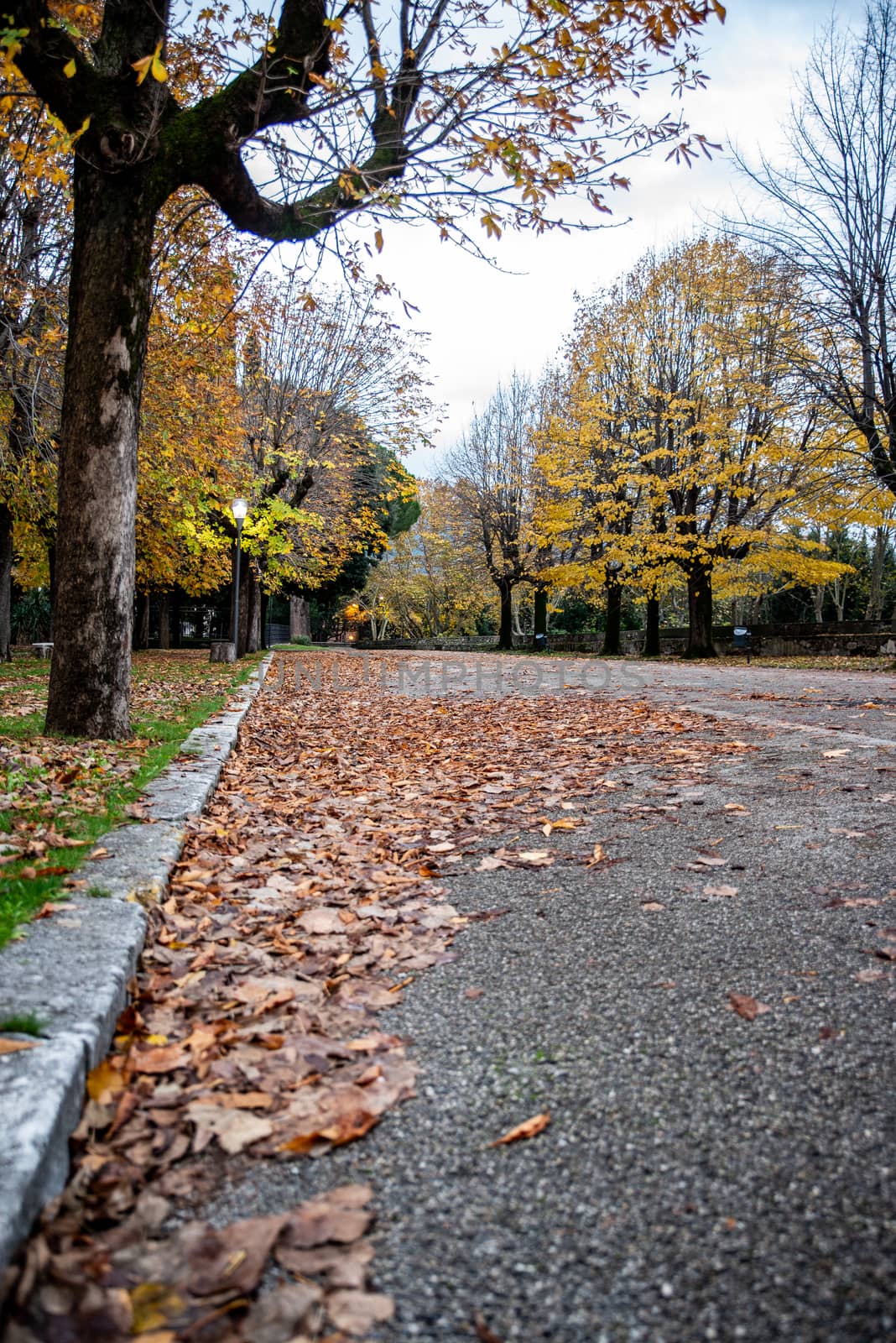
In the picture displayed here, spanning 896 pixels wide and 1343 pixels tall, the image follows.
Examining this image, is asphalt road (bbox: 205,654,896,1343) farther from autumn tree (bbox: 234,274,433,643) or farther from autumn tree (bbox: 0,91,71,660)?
autumn tree (bbox: 234,274,433,643)

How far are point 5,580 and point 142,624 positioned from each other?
43.5 feet

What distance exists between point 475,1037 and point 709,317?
21957 millimetres

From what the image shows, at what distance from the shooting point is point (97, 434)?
546 centimetres

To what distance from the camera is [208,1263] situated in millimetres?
1322

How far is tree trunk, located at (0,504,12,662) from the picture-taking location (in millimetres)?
14652

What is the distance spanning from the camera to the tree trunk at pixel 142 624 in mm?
26969

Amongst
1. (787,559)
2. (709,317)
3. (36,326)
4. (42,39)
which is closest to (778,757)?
(42,39)

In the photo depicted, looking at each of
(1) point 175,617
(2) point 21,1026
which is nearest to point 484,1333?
(2) point 21,1026

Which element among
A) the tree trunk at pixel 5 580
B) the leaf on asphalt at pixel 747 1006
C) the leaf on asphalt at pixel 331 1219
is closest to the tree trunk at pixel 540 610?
the tree trunk at pixel 5 580

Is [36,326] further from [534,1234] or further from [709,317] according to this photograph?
[709,317]

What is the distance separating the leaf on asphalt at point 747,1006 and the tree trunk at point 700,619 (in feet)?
64.1

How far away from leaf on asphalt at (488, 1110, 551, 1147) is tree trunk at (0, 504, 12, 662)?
16004 millimetres

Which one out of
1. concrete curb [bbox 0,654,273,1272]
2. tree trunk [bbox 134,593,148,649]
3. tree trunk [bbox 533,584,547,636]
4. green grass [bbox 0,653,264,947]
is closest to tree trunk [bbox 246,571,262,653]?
tree trunk [bbox 134,593,148,649]

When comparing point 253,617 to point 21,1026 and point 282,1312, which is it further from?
point 282,1312
